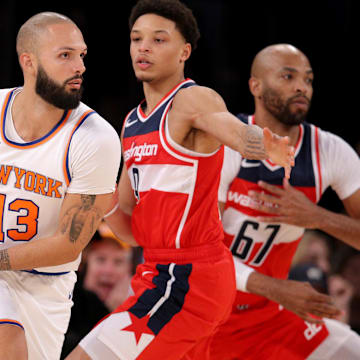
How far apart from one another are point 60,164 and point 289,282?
5.29 ft

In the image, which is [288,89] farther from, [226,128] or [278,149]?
[278,149]

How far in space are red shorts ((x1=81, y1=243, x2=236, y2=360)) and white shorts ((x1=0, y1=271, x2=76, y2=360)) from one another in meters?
0.28

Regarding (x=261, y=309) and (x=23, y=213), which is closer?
(x=23, y=213)

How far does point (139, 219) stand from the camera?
385 cm

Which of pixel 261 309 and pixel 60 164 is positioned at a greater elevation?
pixel 60 164

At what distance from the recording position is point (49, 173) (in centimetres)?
371

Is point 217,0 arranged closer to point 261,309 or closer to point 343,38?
point 343,38

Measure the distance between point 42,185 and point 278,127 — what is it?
5.84 feet

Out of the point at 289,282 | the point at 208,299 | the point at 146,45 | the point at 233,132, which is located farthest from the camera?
the point at 289,282

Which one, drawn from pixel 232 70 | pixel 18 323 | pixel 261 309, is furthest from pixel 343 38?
pixel 18 323

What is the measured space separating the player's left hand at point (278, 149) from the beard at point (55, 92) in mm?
1211

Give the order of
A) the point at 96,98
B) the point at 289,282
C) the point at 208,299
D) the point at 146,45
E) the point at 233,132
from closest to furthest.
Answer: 1. the point at 233,132
2. the point at 208,299
3. the point at 146,45
4. the point at 289,282
5. the point at 96,98

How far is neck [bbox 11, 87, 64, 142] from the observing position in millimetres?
3799

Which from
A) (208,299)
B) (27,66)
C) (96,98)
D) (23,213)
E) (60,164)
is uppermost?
(27,66)
